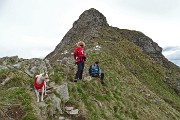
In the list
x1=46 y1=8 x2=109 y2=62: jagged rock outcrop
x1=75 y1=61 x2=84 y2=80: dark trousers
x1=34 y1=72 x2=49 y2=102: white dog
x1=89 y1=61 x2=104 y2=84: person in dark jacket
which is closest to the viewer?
x1=34 y1=72 x2=49 y2=102: white dog

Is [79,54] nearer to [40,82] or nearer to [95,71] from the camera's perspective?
[95,71]

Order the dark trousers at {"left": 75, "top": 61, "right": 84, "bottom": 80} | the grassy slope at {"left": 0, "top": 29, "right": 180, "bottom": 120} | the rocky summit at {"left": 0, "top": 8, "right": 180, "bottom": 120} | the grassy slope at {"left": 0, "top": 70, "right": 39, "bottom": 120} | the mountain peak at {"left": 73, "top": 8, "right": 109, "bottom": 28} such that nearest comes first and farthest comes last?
the grassy slope at {"left": 0, "top": 70, "right": 39, "bottom": 120} < the rocky summit at {"left": 0, "top": 8, "right": 180, "bottom": 120} < the grassy slope at {"left": 0, "top": 29, "right": 180, "bottom": 120} < the dark trousers at {"left": 75, "top": 61, "right": 84, "bottom": 80} < the mountain peak at {"left": 73, "top": 8, "right": 109, "bottom": 28}

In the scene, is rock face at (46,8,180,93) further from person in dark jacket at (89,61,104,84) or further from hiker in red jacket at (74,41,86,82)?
hiker in red jacket at (74,41,86,82)

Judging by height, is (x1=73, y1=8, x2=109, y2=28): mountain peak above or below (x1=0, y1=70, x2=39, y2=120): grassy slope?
above

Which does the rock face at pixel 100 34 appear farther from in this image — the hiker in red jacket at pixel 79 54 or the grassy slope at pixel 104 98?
the hiker in red jacket at pixel 79 54

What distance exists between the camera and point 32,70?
23281 mm

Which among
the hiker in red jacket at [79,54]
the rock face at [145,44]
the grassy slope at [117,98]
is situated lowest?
the grassy slope at [117,98]

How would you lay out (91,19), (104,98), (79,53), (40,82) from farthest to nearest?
(91,19)
(104,98)
(79,53)
(40,82)

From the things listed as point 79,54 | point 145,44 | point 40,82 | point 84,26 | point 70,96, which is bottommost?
point 70,96

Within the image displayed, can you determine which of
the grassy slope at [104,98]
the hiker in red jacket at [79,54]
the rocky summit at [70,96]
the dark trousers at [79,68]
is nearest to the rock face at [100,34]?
the rocky summit at [70,96]

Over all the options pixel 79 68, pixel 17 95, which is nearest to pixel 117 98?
pixel 79 68

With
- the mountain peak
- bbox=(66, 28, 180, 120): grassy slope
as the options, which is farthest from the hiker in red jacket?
the mountain peak

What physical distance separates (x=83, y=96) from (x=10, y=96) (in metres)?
6.78

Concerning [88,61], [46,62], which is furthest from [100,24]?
[46,62]
